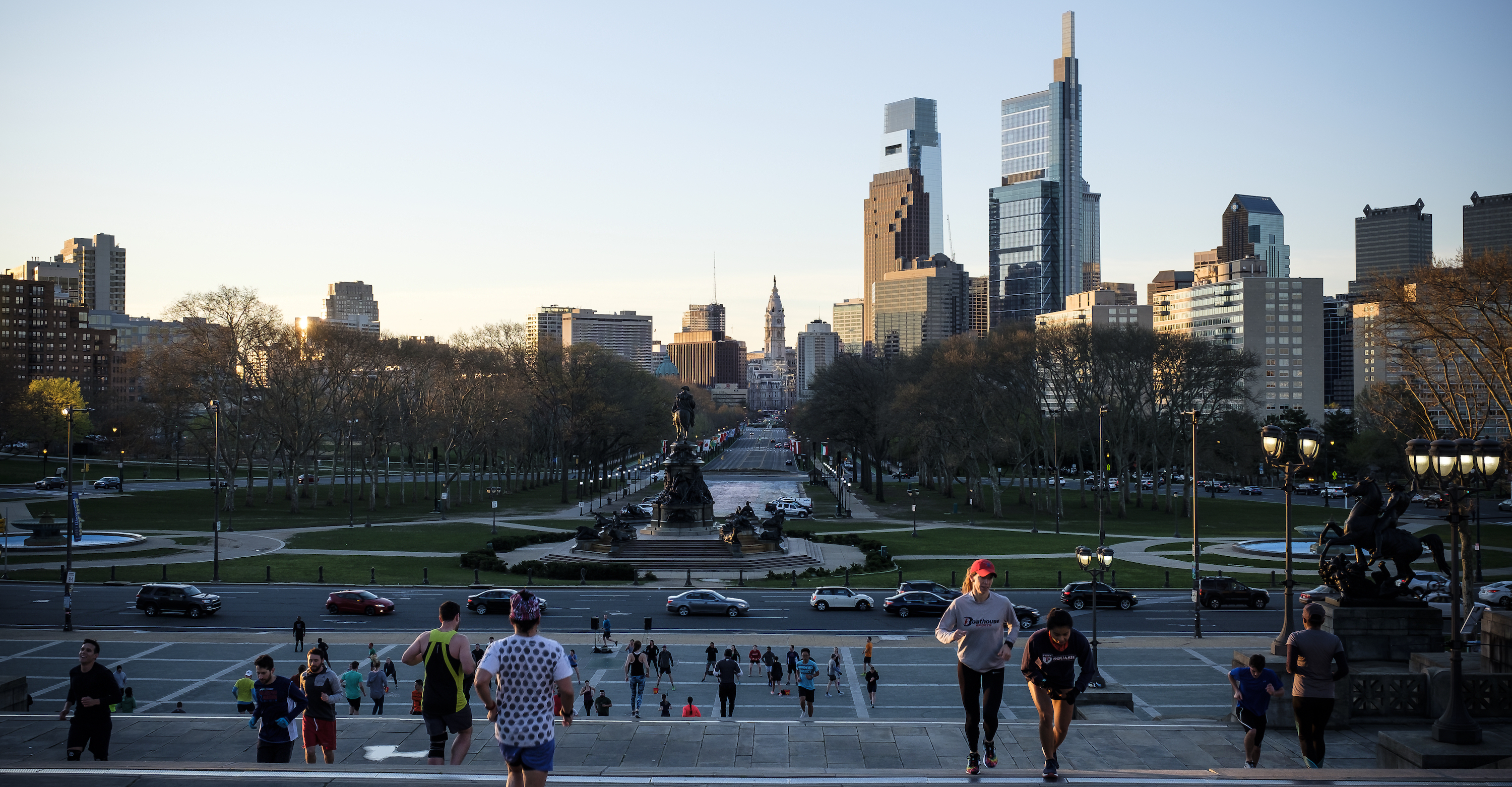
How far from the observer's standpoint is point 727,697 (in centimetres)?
2300

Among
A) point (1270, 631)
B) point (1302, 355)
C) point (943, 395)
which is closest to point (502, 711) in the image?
point (1270, 631)

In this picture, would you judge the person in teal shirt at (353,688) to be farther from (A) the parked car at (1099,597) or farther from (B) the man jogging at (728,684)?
(A) the parked car at (1099,597)

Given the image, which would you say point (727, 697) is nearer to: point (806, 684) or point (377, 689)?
point (806, 684)

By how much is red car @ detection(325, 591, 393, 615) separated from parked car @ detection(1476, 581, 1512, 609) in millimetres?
43139

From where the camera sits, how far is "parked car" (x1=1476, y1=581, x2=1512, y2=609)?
39219 mm

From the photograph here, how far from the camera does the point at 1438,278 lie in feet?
136

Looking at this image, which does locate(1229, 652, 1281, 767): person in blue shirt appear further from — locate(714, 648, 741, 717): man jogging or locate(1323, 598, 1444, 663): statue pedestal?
locate(714, 648, 741, 717): man jogging

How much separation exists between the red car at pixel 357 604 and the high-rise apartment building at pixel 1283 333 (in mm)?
163527

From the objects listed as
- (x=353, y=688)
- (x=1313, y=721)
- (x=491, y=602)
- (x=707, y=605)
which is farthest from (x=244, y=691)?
(x=1313, y=721)

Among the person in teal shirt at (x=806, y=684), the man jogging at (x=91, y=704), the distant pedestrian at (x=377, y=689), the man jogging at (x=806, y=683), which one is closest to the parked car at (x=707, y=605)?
the man jogging at (x=806, y=683)

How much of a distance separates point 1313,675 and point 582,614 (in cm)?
2954

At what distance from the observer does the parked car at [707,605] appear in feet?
125

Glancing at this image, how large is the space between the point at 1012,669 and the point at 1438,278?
27358mm

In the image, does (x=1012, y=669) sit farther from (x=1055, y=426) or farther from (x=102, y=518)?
(x=102, y=518)
